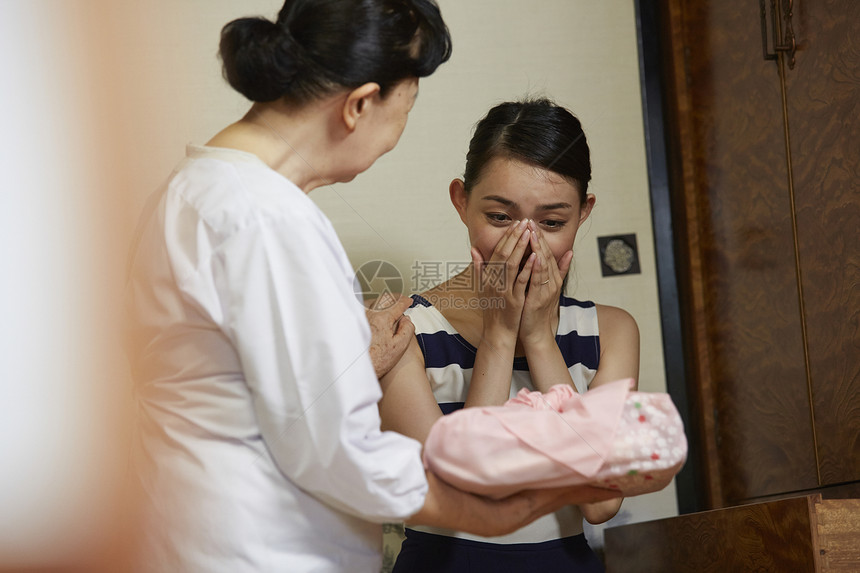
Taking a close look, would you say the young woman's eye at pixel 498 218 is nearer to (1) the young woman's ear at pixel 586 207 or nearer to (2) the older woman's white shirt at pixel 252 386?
(1) the young woman's ear at pixel 586 207

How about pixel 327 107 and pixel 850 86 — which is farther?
pixel 850 86

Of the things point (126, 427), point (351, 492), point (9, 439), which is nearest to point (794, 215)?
point (351, 492)

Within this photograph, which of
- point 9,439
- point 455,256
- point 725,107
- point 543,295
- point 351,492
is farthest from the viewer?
point 725,107

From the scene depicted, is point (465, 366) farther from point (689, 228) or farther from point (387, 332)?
point (689, 228)

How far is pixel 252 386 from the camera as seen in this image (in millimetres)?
534

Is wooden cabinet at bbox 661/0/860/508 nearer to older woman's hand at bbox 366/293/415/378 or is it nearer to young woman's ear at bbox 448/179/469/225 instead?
young woman's ear at bbox 448/179/469/225

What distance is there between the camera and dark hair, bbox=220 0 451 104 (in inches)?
22.8

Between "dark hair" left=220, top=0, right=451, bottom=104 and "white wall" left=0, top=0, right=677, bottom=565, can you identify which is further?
"white wall" left=0, top=0, right=677, bottom=565

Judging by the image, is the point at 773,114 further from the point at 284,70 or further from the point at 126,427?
the point at 126,427

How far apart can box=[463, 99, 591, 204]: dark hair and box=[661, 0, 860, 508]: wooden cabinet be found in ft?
1.07

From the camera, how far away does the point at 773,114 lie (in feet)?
3.49

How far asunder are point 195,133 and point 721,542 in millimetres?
868

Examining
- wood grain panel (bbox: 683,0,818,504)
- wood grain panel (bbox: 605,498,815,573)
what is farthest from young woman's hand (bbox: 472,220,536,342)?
wood grain panel (bbox: 683,0,818,504)

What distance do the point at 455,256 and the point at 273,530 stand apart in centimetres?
53
